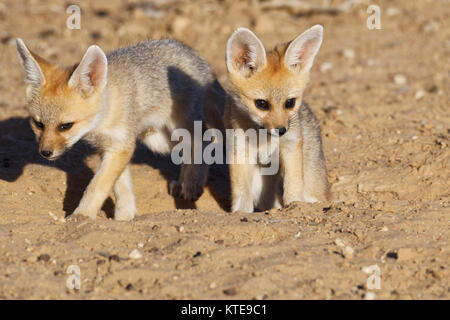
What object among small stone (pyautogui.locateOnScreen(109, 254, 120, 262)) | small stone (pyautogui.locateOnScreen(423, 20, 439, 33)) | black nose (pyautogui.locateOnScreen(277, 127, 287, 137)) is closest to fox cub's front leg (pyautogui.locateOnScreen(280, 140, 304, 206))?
black nose (pyautogui.locateOnScreen(277, 127, 287, 137))

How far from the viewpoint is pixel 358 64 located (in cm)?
988

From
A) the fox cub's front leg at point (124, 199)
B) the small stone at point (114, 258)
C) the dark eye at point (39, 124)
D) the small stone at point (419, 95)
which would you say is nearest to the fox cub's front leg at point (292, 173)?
the fox cub's front leg at point (124, 199)

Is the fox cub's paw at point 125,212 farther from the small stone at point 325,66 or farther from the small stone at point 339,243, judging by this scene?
the small stone at point 325,66

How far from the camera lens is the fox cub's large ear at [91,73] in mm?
4852

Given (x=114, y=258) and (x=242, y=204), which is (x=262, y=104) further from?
(x=114, y=258)

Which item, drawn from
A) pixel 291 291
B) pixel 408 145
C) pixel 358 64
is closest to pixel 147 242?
pixel 291 291

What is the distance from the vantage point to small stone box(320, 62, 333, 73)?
9.77 metres

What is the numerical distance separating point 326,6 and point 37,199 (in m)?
7.97

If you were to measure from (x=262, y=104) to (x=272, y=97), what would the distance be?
106 millimetres

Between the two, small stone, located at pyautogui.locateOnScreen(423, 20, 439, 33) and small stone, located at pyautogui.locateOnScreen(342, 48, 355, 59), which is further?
small stone, located at pyautogui.locateOnScreen(423, 20, 439, 33)

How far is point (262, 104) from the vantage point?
5129mm

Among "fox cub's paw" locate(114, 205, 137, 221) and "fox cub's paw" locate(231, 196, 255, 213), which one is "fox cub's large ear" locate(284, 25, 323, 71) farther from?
"fox cub's paw" locate(114, 205, 137, 221)

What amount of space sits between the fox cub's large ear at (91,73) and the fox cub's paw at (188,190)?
166 centimetres
